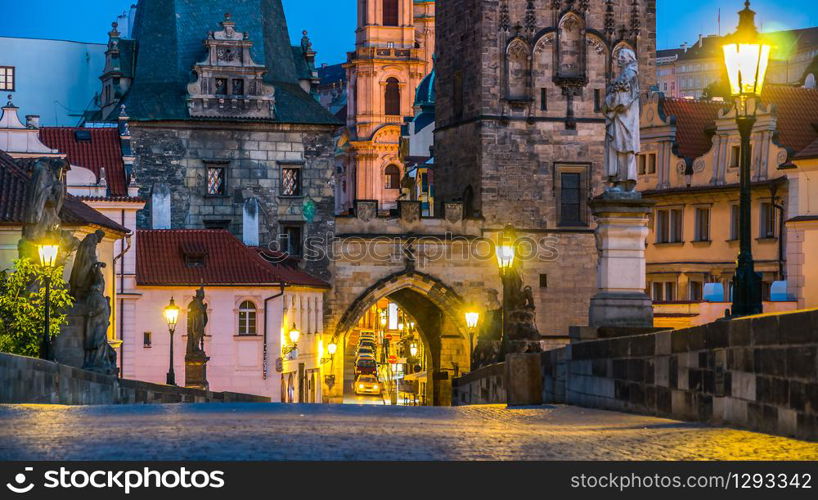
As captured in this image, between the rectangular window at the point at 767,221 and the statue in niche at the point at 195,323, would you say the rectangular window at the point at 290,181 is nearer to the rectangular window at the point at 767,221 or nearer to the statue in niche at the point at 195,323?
the rectangular window at the point at 767,221

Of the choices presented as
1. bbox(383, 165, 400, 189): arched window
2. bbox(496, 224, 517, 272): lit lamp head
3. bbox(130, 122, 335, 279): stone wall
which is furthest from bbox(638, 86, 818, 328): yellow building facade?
bbox(383, 165, 400, 189): arched window

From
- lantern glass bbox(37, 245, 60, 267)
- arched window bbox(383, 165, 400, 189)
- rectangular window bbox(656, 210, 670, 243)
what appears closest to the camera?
lantern glass bbox(37, 245, 60, 267)

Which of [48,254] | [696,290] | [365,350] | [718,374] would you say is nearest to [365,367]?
[365,350]

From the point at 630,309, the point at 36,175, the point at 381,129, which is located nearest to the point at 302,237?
the point at 36,175

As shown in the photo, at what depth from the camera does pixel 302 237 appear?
67688 millimetres

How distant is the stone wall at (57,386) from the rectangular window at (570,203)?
123 feet

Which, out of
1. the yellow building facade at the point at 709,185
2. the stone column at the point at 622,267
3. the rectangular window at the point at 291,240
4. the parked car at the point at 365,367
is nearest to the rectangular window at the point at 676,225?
the yellow building facade at the point at 709,185

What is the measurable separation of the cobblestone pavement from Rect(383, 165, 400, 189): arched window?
116 meters

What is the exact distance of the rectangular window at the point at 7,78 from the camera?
74.2 m

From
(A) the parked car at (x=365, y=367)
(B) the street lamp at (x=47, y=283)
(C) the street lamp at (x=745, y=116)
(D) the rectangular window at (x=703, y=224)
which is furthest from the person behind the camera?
(A) the parked car at (x=365, y=367)

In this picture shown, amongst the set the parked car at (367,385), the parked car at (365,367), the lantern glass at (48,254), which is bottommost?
the parked car at (367,385)

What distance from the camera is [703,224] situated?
63.8m

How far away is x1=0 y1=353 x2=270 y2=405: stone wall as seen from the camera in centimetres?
2241

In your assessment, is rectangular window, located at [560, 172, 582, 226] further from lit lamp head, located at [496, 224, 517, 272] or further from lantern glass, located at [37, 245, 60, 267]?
lantern glass, located at [37, 245, 60, 267]
